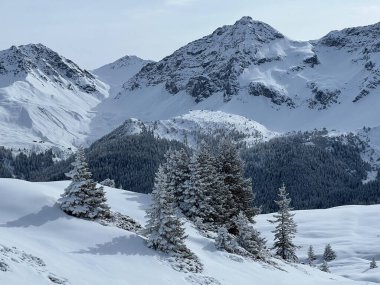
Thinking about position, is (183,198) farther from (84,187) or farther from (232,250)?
(84,187)

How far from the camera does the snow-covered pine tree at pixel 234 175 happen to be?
159 ft

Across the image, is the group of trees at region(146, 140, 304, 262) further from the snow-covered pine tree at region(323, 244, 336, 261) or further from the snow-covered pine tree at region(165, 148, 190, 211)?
the snow-covered pine tree at region(323, 244, 336, 261)

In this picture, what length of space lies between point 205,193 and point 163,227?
15.2 metres

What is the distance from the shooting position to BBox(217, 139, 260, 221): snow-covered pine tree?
4838 centimetres

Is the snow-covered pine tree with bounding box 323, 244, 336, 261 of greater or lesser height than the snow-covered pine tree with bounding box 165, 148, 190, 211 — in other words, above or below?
below

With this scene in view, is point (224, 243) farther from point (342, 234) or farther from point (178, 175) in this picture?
point (342, 234)

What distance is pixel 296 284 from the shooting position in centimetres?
3428

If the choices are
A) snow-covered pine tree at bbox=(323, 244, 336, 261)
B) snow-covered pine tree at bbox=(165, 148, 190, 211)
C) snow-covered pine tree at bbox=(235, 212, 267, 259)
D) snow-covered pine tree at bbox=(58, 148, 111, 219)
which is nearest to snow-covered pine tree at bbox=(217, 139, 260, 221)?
snow-covered pine tree at bbox=(165, 148, 190, 211)

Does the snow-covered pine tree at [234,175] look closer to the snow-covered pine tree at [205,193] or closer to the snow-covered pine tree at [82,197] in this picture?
the snow-covered pine tree at [205,193]

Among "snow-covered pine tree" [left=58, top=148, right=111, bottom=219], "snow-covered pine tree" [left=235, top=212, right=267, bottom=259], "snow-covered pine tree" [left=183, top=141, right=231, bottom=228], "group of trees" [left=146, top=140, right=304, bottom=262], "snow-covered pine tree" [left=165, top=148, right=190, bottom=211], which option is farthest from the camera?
"snow-covered pine tree" [left=165, top=148, right=190, bottom=211]

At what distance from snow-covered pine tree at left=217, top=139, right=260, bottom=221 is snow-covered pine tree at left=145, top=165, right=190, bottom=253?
57.1ft

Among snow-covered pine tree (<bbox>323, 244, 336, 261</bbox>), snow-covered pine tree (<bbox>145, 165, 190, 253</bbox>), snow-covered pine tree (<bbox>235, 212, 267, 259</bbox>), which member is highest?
snow-covered pine tree (<bbox>145, 165, 190, 253</bbox>)

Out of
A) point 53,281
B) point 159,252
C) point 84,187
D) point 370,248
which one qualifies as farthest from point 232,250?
point 370,248

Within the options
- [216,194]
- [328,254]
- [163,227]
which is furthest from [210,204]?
[328,254]
